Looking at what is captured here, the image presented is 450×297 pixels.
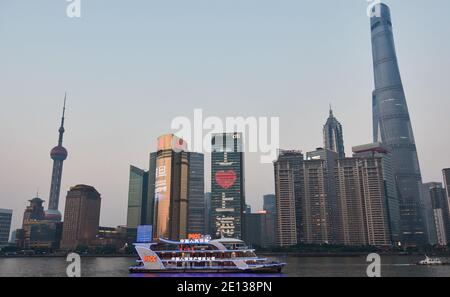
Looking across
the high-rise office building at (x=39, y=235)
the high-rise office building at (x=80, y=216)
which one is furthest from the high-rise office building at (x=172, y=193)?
the high-rise office building at (x=39, y=235)

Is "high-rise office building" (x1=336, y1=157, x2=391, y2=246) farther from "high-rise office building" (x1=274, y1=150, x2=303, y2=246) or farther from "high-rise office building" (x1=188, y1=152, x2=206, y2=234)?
"high-rise office building" (x1=188, y1=152, x2=206, y2=234)

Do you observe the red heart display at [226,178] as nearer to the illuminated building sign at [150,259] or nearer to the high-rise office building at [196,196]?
the high-rise office building at [196,196]

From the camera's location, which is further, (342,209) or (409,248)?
(342,209)

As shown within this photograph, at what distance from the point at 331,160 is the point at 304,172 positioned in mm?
31764

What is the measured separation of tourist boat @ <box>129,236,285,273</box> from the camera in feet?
106

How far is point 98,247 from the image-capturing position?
14350 cm

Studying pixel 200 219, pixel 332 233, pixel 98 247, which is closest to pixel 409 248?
pixel 332 233

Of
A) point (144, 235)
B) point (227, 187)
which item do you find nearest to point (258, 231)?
point (227, 187)

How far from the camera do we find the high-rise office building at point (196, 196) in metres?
166

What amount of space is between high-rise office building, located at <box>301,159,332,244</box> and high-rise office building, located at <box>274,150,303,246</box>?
2.06 m

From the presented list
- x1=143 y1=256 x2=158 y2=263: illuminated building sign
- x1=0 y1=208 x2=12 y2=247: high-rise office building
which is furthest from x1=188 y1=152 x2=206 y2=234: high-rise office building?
x1=143 y1=256 x2=158 y2=263: illuminated building sign

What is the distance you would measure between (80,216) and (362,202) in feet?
383

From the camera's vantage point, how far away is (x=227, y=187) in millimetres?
166125
